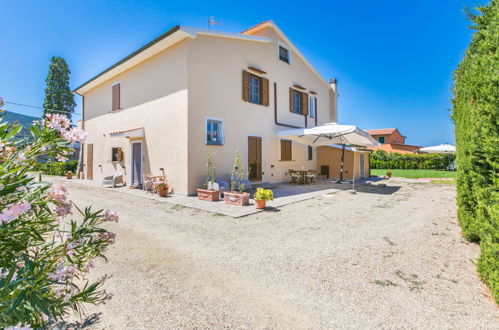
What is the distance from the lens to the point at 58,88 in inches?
1110

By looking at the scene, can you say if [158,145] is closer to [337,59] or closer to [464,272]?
[464,272]

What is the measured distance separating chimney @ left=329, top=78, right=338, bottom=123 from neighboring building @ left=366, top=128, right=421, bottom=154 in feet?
72.5

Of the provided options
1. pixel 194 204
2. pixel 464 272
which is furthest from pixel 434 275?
pixel 194 204

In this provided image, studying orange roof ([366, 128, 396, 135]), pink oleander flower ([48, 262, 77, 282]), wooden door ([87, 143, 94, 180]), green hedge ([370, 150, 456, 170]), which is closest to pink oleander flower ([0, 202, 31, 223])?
pink oleander flower ([48, 262, 77, 282])

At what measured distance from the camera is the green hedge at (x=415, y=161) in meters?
24.9

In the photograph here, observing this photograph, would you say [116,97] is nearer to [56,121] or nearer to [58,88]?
[56,121]

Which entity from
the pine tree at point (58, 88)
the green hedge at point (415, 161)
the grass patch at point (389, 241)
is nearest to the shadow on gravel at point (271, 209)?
the grass patch at point (389, 241)

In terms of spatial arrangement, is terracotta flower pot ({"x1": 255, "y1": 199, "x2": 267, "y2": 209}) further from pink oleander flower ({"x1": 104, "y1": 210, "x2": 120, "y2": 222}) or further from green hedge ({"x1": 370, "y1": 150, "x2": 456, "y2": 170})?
green hedge ({"x1": 370, "y1": 150, "x2": 456, "y2": 170})

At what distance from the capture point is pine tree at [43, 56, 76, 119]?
90.8ft

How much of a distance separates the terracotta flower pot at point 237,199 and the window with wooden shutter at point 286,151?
6134 mm

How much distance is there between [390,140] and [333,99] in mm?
28118

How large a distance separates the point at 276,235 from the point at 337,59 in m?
15.1

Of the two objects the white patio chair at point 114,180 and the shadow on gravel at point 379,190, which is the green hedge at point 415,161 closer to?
the shadow on gravel at point 379,190

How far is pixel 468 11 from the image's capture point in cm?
347
